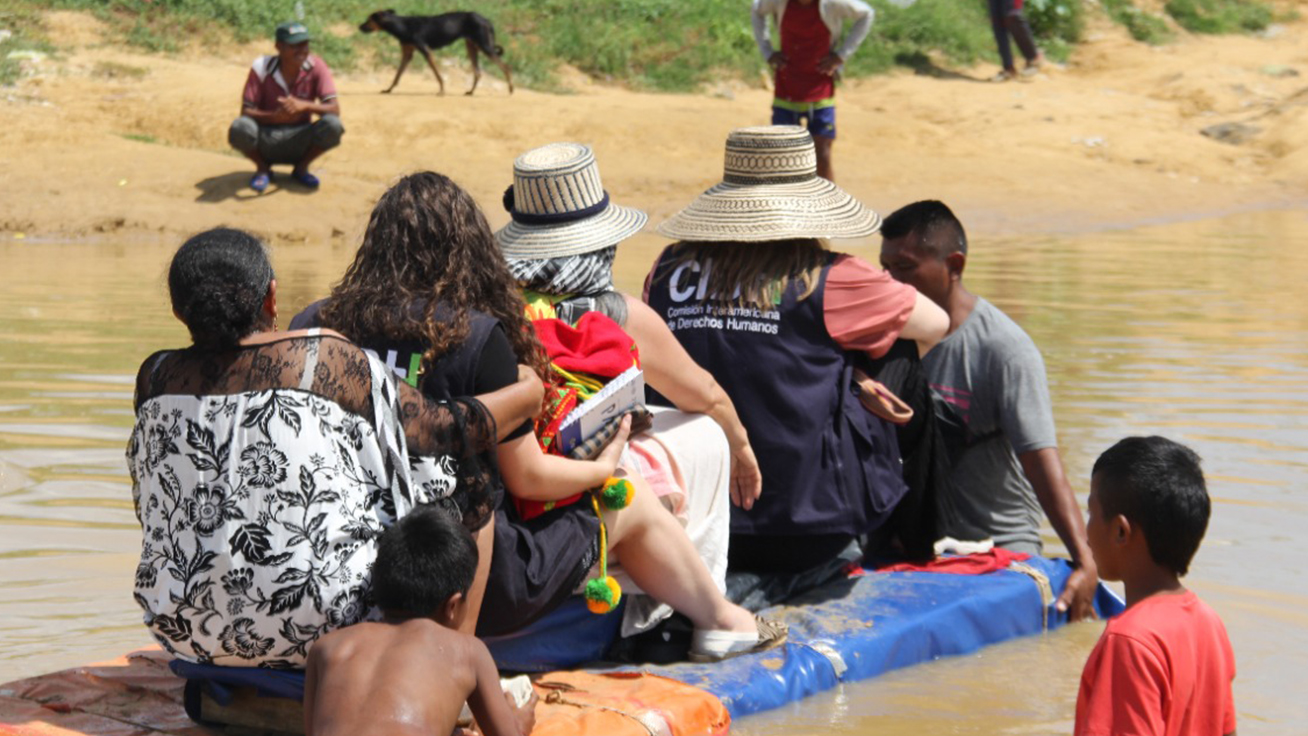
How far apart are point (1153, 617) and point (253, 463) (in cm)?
162

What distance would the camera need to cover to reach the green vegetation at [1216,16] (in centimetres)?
2583

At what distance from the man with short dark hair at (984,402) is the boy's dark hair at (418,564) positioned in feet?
6.44

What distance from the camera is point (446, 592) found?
327 centimetres

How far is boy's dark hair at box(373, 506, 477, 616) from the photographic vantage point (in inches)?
126

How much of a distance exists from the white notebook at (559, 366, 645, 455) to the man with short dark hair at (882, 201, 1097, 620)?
3.91 feet

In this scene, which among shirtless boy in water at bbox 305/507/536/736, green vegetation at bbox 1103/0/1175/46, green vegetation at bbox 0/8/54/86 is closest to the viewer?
shirtless boy in water at bbox 305/507/536/736

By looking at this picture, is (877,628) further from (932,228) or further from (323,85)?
(323,85)

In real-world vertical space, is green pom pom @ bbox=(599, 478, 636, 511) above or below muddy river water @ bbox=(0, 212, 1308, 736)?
above

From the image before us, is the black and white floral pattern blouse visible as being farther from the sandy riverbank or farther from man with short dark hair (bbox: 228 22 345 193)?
man with short dark hair (bbox: 228 22 345 193)

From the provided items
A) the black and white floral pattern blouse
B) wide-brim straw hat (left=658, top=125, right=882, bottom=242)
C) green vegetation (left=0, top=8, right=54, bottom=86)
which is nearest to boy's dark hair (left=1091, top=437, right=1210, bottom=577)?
the black and white floral pattern blouse

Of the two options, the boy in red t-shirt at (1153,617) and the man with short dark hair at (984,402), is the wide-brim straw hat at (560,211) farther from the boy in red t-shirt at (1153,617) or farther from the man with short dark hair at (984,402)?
the boy in red t-shirt at (1153,617)

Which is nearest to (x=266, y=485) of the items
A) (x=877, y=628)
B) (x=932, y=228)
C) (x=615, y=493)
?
(x=615, y=493)

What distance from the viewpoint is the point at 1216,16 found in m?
26.1

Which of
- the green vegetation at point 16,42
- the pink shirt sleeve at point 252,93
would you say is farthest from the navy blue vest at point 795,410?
the green vegetation at point 16,42
